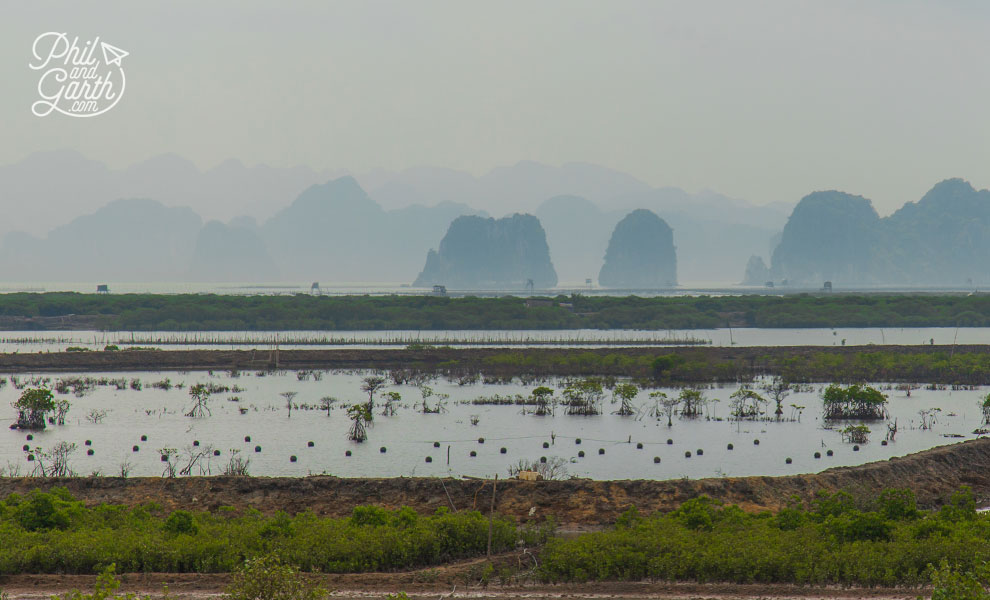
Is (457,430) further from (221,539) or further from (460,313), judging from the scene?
(460,313)

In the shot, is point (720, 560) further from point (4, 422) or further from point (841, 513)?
point (4, 422)

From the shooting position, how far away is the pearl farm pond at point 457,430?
32.1 meters

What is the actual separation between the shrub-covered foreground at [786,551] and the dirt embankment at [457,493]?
3.74m

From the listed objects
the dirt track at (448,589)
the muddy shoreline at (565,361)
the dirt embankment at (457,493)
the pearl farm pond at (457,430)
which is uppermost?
the muddy shoreline at (565,361)

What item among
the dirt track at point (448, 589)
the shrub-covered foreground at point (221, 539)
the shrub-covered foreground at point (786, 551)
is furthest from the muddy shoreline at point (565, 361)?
the dirt track at point (448, 589)

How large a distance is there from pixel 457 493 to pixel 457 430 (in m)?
15.9

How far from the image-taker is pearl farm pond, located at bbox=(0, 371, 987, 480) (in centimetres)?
3206

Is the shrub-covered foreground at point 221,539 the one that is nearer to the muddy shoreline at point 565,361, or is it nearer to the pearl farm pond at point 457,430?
the pearl farm pond at point 457,430

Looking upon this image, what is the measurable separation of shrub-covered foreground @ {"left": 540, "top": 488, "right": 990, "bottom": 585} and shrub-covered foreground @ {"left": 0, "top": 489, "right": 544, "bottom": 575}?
7.63 ft

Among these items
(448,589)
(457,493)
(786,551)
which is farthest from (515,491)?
(786,551)

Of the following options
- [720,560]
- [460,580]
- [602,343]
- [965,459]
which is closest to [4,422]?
[460,580]

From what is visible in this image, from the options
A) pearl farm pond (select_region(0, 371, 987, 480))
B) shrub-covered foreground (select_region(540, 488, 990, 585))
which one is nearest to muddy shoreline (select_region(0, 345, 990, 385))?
pearl farm pond (select_region(0, 371, 987, 480))

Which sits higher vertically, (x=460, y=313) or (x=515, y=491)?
(x=460, y=313)

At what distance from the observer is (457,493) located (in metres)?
24.2
